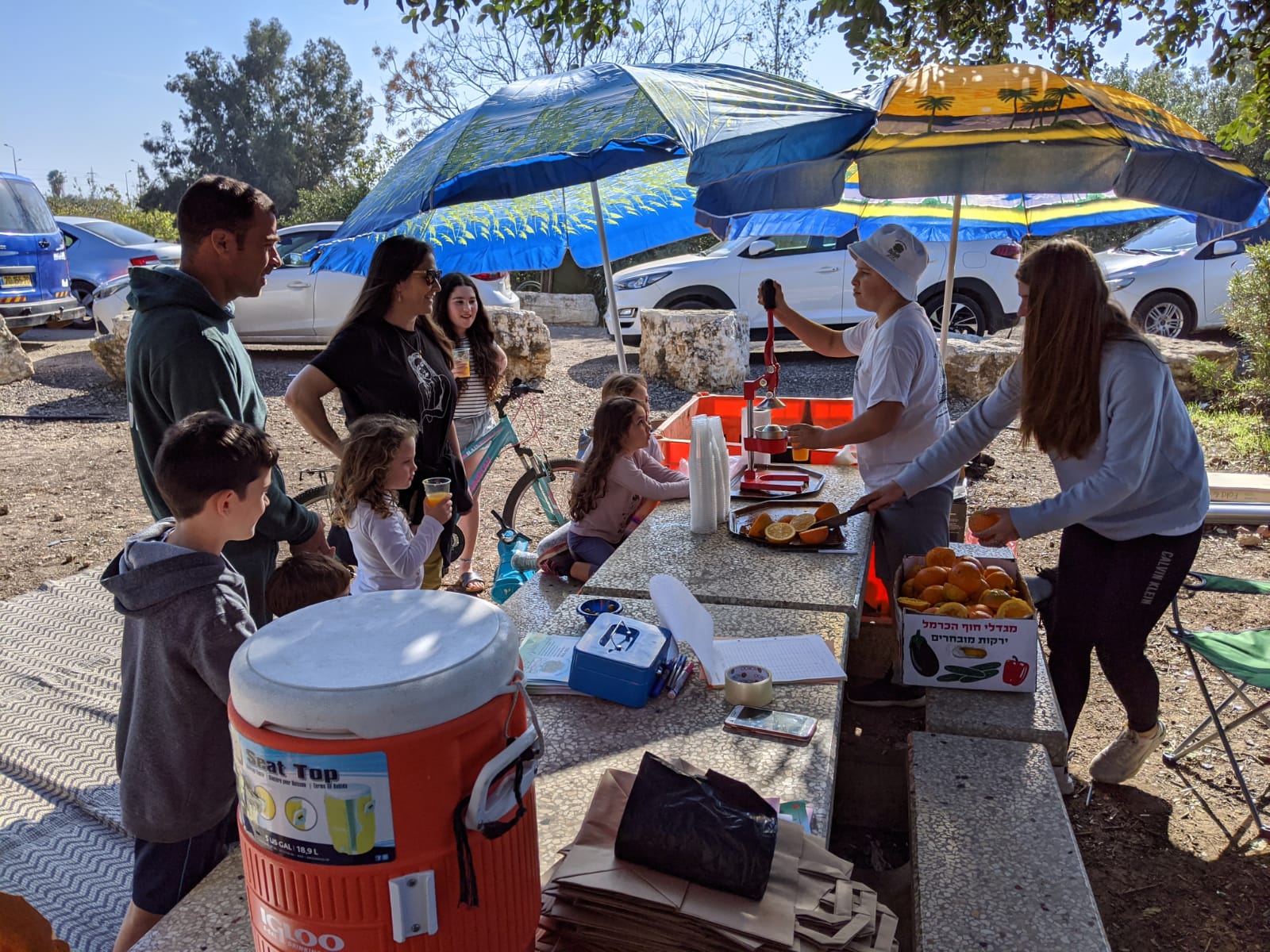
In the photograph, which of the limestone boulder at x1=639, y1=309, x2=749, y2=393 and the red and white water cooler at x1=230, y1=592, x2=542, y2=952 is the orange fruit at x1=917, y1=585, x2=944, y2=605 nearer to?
the red and white water cooler at x1=230, y1=592, x2=542, y2=952

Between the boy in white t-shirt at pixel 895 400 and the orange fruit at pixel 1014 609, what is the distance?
2.95 feet

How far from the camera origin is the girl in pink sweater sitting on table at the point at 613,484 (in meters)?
4.02

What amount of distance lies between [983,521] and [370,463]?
7.25ft

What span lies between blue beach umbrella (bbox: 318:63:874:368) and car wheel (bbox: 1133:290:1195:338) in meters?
8.68

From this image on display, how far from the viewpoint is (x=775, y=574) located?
3068 mm

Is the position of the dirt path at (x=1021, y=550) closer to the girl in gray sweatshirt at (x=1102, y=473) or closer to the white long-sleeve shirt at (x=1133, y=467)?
the girl in gray sweatshirt at (x=1102, y=473)

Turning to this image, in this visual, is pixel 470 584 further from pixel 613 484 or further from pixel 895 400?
pixel 895 400

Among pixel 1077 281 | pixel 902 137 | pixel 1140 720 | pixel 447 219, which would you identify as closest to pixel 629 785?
pixel 1077 281

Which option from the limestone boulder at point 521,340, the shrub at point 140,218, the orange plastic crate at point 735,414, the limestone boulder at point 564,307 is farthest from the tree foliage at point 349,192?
the orange plastic crate at point 735,414

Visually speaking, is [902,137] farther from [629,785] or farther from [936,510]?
[629,785]

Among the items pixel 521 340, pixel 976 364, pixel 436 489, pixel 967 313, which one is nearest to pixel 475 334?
pixel 436 489

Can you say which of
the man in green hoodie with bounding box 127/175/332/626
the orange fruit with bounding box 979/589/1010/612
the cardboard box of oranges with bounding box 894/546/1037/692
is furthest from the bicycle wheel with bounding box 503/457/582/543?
the orange fruit with bounding box 979/589/1010/612

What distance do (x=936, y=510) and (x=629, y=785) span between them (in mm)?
2513

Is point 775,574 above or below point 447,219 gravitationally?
below
